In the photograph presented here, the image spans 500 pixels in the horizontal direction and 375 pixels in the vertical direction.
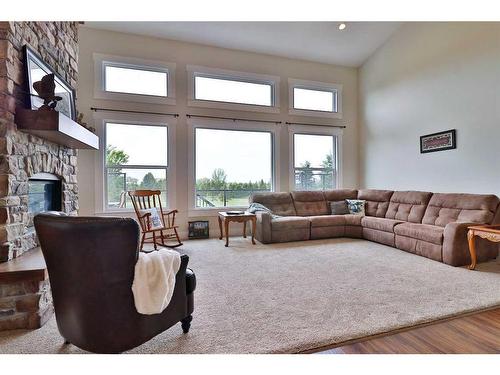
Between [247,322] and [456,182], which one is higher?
[456,182]

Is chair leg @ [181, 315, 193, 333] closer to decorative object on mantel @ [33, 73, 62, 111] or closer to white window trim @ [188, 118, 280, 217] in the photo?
decorative object on mantel @ [33, 73, 62, 111]

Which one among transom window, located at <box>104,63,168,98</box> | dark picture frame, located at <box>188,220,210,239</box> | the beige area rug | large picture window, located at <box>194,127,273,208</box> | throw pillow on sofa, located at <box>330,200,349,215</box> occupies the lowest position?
the beige area rug

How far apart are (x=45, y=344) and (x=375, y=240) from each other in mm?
4413

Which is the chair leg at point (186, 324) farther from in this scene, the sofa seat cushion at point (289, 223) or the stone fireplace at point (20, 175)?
the sofa seat cushion at point (289, 223)

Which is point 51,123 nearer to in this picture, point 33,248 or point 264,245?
point 33,248

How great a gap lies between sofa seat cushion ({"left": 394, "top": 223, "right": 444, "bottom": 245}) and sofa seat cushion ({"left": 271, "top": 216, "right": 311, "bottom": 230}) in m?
1.40

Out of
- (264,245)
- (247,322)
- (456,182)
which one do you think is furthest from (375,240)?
(247,322)

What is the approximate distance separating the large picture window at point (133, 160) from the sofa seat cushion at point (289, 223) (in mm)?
2049

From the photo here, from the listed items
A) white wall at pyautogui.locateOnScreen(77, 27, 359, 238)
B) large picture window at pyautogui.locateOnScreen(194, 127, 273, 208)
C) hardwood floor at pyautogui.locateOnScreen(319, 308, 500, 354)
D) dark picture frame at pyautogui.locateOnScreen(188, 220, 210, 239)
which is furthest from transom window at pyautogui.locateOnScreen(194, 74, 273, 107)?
hardwood floor at pyautogui.locateOnScreen(319, 308, 500, 354)

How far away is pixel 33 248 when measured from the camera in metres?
2.44

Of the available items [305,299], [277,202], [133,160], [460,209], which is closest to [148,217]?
[133,160]

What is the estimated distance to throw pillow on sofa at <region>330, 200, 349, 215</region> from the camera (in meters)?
5.31

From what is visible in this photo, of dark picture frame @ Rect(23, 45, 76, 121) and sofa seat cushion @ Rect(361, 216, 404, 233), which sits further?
sofa seat cushion @ Rect(361, 216, 404, 233)

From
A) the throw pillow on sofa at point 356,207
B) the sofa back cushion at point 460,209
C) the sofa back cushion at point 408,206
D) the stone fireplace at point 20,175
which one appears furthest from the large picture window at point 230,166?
the sofa back cushion at point 460,209
